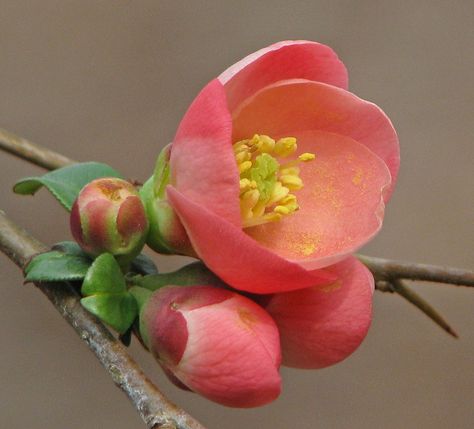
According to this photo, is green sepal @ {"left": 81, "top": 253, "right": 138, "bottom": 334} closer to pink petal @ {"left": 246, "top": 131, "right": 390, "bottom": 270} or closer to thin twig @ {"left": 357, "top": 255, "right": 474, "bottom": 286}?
pink petal @ {"left": 246, "top": 131, "right": 390, "bottom": 270}

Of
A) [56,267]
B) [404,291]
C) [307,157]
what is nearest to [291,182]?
[307,157]

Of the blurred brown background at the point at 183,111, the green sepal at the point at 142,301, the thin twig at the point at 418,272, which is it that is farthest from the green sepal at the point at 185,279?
the blurred brown background at the point at 183,111

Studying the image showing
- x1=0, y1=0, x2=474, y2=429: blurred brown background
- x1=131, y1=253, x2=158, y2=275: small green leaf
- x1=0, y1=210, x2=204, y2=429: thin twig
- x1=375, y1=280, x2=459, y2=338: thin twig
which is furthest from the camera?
x1=0, y1=0, x2=474, y2=429: blurred brown background

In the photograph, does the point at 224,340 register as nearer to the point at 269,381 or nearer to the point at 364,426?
the point at 269,381

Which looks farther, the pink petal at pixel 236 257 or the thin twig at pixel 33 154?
the thin twig at pixel 33 154

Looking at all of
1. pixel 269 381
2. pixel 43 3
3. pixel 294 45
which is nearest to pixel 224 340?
pixel 269 381

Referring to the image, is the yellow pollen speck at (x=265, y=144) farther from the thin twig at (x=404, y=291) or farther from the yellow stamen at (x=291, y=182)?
the thin twig at (x=404, y=291)

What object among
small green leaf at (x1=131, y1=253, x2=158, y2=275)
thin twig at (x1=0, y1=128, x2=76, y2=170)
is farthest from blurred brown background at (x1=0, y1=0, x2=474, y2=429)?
small green leaf at (x1=131, y1=253, x2=158, y2=275)
